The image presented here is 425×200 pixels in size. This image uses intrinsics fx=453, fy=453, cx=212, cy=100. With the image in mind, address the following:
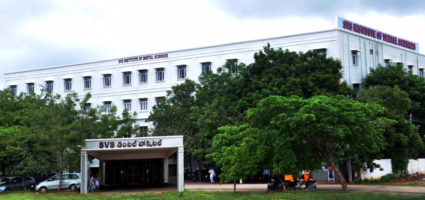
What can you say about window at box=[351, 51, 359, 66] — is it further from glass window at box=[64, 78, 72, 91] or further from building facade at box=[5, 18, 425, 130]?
glass window at box=[64, 78, 72, 91]

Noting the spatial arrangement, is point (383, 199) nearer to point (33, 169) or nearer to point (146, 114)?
point (33, 169)

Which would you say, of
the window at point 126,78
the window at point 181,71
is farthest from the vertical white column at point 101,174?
Result: the window at point 126,78

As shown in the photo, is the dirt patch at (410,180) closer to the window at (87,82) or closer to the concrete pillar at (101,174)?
the concrete pillar at (101,174)

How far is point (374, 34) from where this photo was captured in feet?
146

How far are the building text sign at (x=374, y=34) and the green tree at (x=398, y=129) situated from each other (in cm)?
946

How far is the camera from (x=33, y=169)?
32312mm

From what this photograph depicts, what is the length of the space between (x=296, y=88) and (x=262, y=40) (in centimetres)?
1132

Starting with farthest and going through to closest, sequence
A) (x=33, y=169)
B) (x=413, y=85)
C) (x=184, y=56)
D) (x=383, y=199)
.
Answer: (x=184, y=56) → (x=413, y=85) → (x=33, y=169) → (x=383, y=199)

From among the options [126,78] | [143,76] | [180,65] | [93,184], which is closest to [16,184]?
[93,184]

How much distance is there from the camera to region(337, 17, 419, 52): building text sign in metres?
41.5

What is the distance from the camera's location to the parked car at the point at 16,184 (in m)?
34.9

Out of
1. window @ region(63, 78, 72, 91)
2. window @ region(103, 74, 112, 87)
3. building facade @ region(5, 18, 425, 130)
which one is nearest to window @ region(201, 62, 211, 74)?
building facade @ region(5, 18, 425, 130)

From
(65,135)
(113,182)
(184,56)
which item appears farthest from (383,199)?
(184,56)

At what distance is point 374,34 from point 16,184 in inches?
1385
